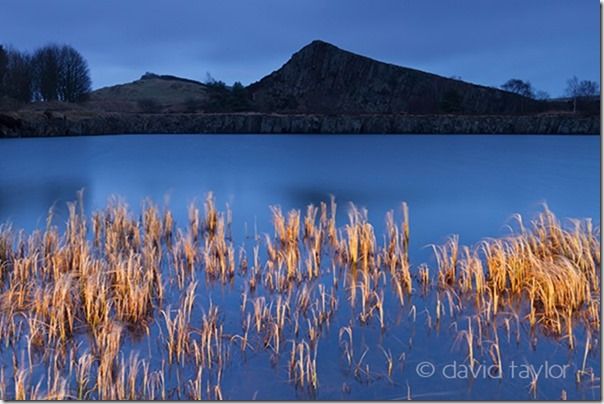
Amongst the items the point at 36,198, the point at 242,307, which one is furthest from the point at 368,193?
the point at 242,307

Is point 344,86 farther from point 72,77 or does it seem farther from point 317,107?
point 72,77

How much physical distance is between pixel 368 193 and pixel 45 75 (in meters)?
54.7

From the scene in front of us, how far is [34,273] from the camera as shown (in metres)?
7.56

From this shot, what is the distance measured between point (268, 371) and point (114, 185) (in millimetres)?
13462

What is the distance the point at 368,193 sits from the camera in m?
16.8

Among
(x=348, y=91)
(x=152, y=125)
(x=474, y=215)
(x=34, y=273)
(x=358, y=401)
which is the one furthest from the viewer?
(x=348, y=91)

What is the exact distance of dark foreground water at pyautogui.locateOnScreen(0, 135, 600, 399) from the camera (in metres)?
5.20

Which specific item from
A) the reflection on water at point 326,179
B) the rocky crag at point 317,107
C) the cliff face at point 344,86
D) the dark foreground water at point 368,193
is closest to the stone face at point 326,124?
the rocky crag at point 317,107

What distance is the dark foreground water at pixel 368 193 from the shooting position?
17.0 feet

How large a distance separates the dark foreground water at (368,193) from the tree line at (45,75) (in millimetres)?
27581

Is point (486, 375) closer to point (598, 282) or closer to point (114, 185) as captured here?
point (598, 282)

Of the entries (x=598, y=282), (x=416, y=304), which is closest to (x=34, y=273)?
(x=416, y=304)

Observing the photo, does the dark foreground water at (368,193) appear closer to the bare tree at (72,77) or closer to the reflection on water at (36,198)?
the reflection on water at (36,198)

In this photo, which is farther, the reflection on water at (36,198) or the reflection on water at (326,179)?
the reflection on water at (326,179)
